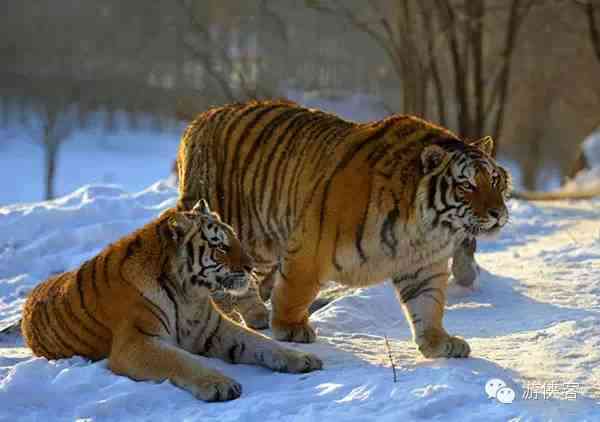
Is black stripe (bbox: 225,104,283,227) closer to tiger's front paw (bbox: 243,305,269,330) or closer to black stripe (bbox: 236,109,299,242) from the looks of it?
black stripe (bbox: 236,109,299,242)

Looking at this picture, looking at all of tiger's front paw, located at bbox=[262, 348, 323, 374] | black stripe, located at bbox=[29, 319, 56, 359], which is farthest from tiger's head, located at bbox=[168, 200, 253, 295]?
black stripe, located at bbox=[29, 319, 56, 359]

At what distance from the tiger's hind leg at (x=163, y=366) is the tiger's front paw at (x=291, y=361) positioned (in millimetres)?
313

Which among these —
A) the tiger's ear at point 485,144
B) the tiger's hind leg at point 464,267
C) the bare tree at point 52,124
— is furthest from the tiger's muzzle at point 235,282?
the bare tree at point 52,124

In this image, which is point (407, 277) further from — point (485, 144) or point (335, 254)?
point (485, 144)

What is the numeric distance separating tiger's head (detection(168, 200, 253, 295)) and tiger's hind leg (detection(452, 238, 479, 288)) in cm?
244

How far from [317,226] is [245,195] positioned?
0.77 m

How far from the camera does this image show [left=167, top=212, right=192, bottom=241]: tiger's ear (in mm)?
3896

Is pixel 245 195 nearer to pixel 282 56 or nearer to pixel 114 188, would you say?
pixel 114 188

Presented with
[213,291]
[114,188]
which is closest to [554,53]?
[114,188]

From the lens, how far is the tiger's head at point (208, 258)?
12.7ft

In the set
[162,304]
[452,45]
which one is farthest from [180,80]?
[162,304]

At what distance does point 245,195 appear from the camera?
491 cm

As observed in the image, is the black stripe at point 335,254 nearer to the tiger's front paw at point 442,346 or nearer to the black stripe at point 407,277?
the black stripe at point 407,277

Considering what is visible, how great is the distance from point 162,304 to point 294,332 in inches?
31.6
